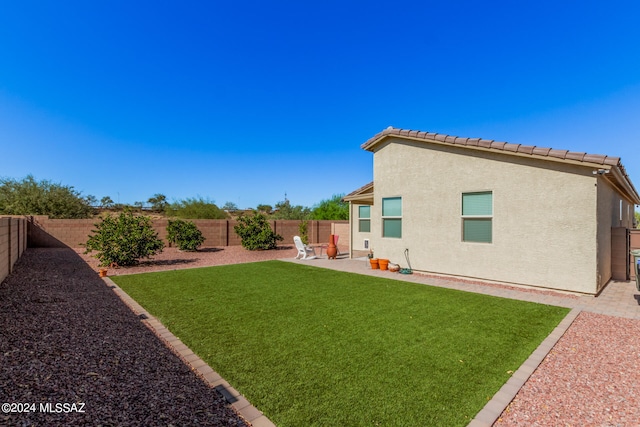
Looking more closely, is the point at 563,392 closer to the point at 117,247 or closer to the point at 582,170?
the point at 582,170

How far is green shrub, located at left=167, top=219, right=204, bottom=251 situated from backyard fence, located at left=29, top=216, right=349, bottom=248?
3.01ft

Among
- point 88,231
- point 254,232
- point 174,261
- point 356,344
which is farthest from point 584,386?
point 88,231

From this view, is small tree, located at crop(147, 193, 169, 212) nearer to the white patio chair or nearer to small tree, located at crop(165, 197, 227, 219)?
small tree, located at crop(165, 197, 227, 219)

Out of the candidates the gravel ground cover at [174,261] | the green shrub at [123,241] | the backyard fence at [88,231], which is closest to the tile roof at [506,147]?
the gravel ground cover at [174,261]

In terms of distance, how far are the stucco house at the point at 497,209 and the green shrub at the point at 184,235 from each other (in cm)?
1139

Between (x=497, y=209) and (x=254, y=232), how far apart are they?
13.6 m

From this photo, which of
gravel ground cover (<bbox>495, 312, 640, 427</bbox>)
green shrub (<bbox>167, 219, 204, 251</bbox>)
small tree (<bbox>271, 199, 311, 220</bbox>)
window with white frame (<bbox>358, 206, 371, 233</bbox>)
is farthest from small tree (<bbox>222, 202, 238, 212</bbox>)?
gravel ground cover (<bbox>495, 312, 640, 427</bbox>)

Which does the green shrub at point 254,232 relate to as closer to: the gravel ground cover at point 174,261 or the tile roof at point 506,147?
the gravel ground cover at point 174,261

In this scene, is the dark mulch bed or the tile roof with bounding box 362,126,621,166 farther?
the tile roof with bounding box 362,126,621,166

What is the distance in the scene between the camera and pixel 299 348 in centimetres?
429

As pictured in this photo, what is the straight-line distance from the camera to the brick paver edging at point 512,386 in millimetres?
2736

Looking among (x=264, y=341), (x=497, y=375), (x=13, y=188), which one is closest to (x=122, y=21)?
(x=264, y=341)

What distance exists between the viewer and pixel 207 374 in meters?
3.54

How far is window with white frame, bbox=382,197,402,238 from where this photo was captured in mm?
11047
